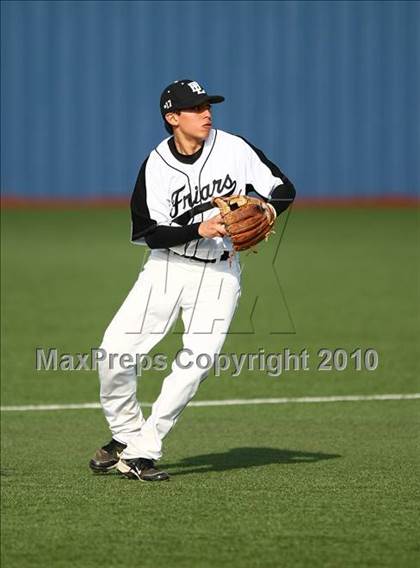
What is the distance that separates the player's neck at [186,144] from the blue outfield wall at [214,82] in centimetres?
1676

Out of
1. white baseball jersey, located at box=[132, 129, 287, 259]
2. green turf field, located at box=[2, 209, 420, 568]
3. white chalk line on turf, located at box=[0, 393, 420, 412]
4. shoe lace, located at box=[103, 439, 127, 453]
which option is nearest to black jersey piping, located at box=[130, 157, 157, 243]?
white baseball jersey, located at box=[132, 129, 287, 259]

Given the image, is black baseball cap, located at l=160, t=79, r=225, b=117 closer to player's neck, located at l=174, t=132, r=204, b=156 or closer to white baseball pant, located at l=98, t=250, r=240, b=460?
player's neck, located at l=174, t=132, r=204, b=156

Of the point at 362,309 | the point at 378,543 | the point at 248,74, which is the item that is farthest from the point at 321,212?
the point at 378,543

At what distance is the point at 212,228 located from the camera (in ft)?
21.0

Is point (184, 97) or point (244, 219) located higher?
point (184, 97)

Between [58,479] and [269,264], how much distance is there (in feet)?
39.2

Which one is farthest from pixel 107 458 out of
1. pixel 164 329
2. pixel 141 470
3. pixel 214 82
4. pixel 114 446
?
pixel 214 82

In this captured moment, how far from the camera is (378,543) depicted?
5.25 m

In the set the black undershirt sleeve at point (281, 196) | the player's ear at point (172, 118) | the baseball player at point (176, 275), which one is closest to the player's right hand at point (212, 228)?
the baseball player at point (176, 275)

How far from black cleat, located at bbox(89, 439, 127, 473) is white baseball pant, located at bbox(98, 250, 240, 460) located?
119 mm

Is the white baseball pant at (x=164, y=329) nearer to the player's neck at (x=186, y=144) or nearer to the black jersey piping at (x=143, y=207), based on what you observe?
the black jersey piping at (x=143, y=207)

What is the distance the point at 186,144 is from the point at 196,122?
13 centimetres

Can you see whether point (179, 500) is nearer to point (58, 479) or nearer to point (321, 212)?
point (58, 479)

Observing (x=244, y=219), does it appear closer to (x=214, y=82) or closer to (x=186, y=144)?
(x=186, y=144)
